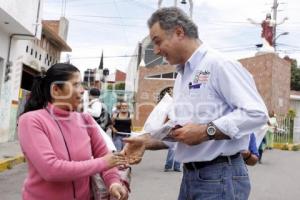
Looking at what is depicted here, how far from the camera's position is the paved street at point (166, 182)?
7.57m

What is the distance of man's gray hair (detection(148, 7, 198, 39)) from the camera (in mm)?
2680

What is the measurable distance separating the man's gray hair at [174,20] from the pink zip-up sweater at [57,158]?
2.51 feet

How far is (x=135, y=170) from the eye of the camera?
10.6 m

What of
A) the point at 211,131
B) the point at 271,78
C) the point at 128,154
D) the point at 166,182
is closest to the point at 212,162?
the point at 211,131

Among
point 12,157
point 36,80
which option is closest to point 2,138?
point 12,157

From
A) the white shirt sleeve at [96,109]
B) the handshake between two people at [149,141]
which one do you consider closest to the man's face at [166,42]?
the handshake between two people at [149,141]

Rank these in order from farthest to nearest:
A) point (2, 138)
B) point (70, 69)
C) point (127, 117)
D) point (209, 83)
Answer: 1. point (2, 138)
2. point (127, 117)
3. point (70, 69)
4. point (209, 83)

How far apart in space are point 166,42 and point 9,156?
381 inches

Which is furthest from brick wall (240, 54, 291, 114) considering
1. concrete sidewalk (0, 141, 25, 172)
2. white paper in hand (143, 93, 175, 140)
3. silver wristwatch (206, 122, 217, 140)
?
silver wristwatch (206, 122, 217, 140)

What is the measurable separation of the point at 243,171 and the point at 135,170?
317 inches

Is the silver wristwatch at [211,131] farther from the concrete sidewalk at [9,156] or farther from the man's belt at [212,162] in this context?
the concrete sidewalk at [9,156]

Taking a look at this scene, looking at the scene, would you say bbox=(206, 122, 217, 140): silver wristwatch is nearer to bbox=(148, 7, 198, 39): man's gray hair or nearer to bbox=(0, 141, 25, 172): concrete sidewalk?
bbox=(148, 7, 198, 39): man's gray hair

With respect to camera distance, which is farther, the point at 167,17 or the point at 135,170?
the point at 135,170

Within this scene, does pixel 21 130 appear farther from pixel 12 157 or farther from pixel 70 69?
pixel 12 157
